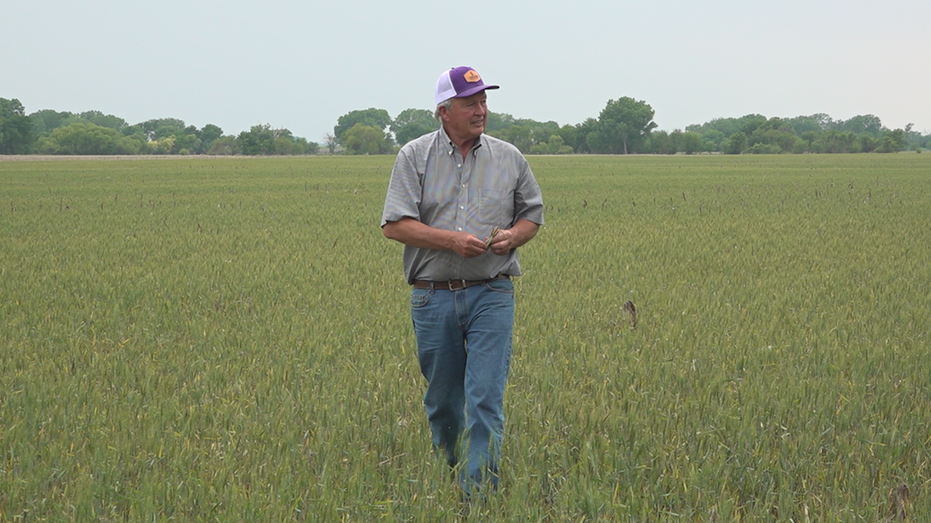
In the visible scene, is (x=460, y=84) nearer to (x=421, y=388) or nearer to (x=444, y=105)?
(x=444, y=105)

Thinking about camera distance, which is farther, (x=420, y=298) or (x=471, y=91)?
(x=420, y=298)

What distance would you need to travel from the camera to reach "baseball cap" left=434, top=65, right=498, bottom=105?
4.07 m

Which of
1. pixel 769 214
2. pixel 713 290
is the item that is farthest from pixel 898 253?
pixel 769 214

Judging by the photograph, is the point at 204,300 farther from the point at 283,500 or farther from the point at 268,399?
the point at 283,500

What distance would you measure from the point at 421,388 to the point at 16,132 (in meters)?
146

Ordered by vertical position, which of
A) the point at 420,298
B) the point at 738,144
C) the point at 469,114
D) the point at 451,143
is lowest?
the point at 738,144

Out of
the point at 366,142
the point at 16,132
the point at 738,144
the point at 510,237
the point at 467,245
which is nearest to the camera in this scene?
the point at 467,245

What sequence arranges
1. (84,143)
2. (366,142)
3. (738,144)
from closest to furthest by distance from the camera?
(84,143), (738,144), (366,142)

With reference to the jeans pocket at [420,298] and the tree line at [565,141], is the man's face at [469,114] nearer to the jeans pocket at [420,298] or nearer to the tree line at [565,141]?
the jeans pocket at [420,298]

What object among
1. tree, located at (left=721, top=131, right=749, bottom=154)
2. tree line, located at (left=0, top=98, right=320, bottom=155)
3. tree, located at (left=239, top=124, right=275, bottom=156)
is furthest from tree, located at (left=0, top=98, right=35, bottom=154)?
tree, located at (left=721, top=131, right=749, bottom=154)

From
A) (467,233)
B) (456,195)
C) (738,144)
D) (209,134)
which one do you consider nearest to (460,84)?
(456,195)

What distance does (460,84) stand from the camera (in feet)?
13.4

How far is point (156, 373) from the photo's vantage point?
21.3ft

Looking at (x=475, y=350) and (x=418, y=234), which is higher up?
(x=418, y=234)
